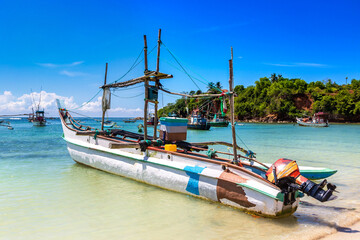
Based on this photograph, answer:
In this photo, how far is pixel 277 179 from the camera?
528cm

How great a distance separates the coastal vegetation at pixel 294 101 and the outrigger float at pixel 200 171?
59.2 m

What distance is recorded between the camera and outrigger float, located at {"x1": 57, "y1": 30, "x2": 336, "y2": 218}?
5043 mm

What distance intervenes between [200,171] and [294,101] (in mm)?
93066

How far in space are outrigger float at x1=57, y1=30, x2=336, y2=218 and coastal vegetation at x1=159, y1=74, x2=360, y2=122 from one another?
2332 inches

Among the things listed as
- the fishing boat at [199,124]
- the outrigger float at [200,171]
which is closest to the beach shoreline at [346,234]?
the outrigger float at [200,171]

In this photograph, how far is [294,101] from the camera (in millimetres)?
89438

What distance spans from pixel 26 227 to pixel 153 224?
269 cm

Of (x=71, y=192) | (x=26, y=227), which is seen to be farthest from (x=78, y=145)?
(x=26, y=227)

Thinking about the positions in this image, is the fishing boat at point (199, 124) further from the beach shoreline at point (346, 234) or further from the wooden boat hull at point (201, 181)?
the beach shoreline at point (346, 234)

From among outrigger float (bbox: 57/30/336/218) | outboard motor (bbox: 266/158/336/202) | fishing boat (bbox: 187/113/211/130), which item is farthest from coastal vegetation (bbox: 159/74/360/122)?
outboard motor (bbox: 266/158/336/202)

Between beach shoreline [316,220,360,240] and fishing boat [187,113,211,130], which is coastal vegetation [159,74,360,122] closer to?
fishing boat [187,113,211,130]

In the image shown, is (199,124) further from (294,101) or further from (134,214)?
(294,101)

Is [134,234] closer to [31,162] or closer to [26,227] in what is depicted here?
[26,227]

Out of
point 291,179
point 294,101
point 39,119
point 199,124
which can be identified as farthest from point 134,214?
point 294,101
